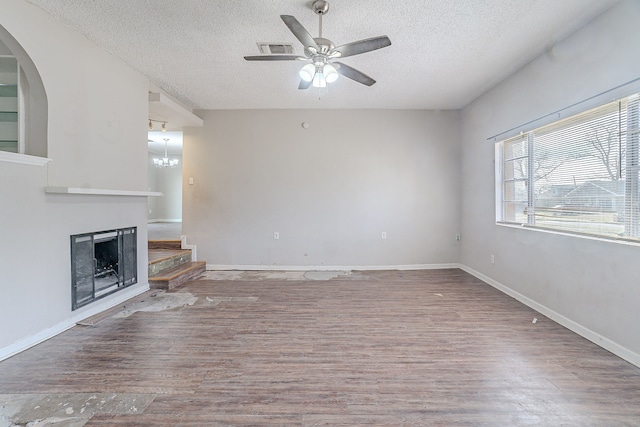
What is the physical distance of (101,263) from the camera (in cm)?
298

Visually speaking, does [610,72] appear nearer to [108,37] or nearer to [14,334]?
[108,37]

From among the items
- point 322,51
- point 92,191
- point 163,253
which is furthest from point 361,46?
point 163,253

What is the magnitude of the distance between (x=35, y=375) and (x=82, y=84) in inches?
100

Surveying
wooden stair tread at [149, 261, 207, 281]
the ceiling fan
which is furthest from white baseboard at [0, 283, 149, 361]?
the ceiling fan

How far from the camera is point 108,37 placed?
2.69 m

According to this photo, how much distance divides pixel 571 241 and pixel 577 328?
0.79 m

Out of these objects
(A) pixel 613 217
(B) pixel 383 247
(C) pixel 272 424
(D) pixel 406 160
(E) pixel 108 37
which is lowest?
(C) pixel 272 424

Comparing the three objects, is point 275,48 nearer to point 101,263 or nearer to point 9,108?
point 9,108

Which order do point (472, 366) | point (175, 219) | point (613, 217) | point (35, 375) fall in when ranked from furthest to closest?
point (175, 219)
point (613, 217)
point (472, 366)
point (35, 375)

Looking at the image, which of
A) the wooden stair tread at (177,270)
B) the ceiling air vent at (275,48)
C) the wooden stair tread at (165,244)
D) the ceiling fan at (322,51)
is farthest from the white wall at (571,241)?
the wooden stair tread at (165,244)

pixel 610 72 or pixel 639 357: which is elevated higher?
pixel 610 72

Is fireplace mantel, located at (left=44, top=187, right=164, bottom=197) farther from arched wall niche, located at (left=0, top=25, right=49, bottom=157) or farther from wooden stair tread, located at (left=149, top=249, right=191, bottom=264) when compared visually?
wooden stair tread, located at (left=149, top=249, right=191, bottom=264)

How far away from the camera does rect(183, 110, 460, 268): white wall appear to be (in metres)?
4.77

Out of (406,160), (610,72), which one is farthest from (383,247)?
(610,72)
